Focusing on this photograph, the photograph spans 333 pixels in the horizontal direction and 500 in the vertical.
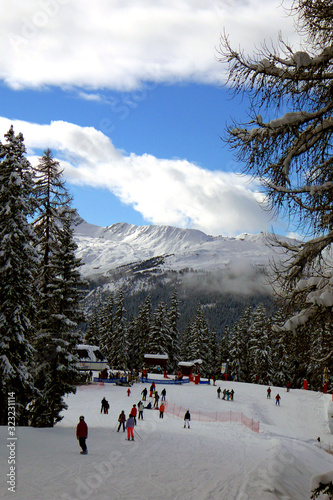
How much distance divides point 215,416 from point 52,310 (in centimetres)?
1758

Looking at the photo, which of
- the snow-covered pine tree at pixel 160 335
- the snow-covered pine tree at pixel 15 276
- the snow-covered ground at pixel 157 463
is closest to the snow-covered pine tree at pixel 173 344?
the snow-covered pine tree at pixel 160 335

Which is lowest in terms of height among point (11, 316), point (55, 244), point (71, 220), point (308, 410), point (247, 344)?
point (308, 410)

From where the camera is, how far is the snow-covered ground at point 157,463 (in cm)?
1041

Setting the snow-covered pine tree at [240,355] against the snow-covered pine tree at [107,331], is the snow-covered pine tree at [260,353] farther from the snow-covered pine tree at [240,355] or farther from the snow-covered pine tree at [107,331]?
the snow-covered pine tree at [107,331]

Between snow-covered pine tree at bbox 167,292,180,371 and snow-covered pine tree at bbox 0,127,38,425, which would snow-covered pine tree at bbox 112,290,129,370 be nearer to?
snow-covered pine tree at bbox 167,292,180,371

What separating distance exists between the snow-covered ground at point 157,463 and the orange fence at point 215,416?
1325 mm

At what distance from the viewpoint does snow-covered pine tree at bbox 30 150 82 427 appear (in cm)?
2083

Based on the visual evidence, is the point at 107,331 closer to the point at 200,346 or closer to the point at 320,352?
the point at 200,346

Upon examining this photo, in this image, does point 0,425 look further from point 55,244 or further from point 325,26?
point 325,26

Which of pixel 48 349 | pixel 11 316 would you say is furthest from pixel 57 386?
pixel 11 316

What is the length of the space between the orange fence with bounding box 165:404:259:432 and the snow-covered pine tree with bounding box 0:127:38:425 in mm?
15402

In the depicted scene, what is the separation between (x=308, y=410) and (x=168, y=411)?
1534 centimetres

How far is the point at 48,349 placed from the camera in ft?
68.4

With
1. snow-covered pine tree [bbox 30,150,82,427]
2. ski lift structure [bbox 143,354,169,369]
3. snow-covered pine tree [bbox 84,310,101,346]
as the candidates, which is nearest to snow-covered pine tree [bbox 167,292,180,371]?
ski lift structure [bbox 143,354,169,369]
